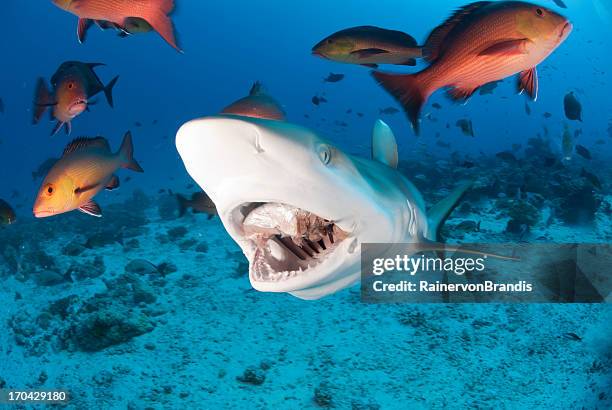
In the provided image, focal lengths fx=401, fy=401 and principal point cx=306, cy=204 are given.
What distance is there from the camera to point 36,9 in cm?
10169

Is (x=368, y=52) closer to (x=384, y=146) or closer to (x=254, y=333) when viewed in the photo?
(x=384, y=146)

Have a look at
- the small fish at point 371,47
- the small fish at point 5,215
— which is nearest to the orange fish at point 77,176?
the small fish at point 5,215

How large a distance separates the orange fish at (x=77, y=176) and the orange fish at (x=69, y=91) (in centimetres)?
60

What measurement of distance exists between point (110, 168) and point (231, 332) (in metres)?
3.52

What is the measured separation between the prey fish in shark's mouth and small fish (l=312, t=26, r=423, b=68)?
1.33 meters

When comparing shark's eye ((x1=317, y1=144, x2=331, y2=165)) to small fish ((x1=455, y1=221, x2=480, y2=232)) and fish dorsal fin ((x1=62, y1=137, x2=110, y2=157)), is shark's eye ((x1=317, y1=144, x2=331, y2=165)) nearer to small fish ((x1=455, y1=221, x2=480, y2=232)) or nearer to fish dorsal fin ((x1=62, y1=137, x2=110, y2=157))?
fish dorsal fin ((x1=62, y1=137, x2=110, y2=157))

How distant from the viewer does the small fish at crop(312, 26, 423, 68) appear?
3225 mm

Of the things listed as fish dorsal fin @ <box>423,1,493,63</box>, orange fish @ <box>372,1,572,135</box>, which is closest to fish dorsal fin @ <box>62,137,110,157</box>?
orange fish @ <box>372,1,572,135</box>

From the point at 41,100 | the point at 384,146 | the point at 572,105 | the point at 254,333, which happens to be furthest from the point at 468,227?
the point at 41,100

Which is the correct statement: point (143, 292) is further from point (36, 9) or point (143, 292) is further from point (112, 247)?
point (36, 9)

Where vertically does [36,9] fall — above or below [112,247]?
above

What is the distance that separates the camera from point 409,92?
2564mm

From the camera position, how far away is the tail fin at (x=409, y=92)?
8.32 feet

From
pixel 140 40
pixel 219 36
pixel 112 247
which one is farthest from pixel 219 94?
pixel 112 247
